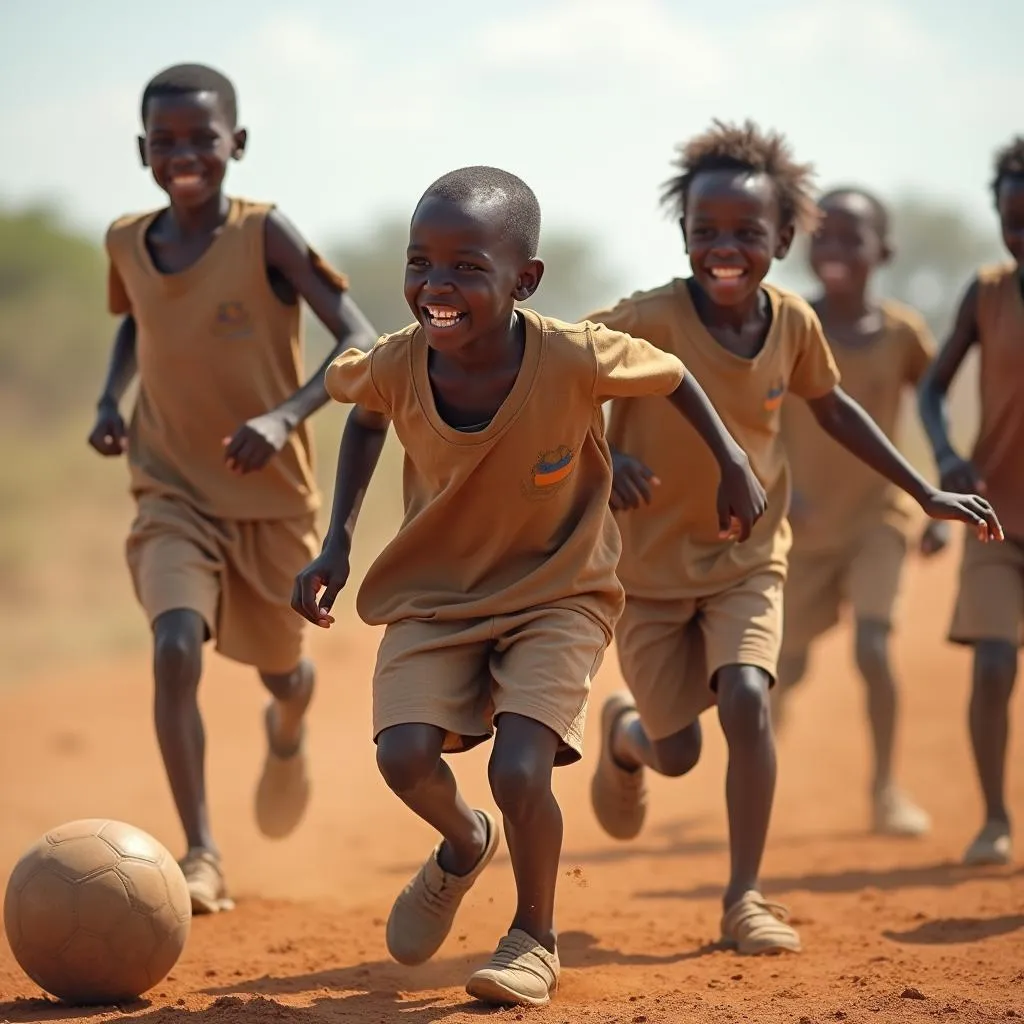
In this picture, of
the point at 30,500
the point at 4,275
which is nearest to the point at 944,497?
the point at 30,500

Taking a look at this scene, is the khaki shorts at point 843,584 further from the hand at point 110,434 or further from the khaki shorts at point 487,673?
the khaki shorts at point 487,673

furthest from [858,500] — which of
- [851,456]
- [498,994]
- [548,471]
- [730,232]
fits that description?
[498,994]

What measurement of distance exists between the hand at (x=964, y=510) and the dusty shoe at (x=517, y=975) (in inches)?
69.5

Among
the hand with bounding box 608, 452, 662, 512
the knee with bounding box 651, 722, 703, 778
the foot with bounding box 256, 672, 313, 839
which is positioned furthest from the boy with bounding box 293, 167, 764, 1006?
the foot with bounding box 256, 672, 313, 839

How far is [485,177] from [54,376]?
2759 cm

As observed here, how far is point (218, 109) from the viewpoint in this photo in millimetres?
6227

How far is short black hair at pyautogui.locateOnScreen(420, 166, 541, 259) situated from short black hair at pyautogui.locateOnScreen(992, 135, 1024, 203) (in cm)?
265

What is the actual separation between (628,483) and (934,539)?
272 cm

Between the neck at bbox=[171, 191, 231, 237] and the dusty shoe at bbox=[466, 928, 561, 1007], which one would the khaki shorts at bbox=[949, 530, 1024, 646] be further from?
the neck at bbox=[171, 191, 231, 237]

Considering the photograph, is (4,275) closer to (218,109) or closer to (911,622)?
(911,622)

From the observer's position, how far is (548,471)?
4.62 metres

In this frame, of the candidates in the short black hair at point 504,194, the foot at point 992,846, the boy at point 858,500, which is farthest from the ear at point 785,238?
the foot at point 992,846

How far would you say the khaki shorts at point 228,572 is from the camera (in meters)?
5.95

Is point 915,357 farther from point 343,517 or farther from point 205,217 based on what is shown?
point 343,517
